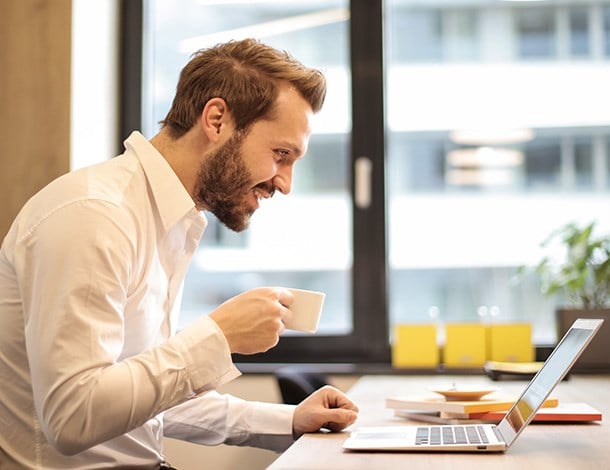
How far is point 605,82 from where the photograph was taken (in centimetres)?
363

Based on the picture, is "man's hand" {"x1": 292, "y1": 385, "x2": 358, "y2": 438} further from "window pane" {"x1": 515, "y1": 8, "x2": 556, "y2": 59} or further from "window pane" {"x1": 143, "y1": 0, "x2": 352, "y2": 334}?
"window pane" {"x1": 515, "y1": 8, "x2": 556, "y2": 59}

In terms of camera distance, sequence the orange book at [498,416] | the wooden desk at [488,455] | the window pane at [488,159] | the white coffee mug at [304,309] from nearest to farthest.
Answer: the wooden desk at [488,455], the white coffee mug at [304,309], the orange book at [498,416], the window pane at [488,159]

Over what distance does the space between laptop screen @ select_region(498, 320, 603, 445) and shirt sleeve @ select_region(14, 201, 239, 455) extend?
48cm

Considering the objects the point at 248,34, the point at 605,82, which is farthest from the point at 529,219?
the point at 248,34

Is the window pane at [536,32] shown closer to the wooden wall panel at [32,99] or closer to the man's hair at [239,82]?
the wooden wall panel at [32,99]

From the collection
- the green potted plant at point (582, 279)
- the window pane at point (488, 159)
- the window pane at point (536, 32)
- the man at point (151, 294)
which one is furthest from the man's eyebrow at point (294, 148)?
the window pane at point (536, 32)

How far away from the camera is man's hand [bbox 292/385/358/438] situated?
1.69 meters

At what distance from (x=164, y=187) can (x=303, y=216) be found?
204 cm

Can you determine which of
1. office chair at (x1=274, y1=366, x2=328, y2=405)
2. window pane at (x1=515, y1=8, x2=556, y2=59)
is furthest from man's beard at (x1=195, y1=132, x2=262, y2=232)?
window pane at (x1=515, y1=8, x2=556, y2=59)

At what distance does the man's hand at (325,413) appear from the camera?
5.56 ft

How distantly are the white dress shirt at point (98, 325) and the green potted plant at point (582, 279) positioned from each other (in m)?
1.92

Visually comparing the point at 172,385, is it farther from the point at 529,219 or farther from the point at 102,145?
the point at 529,219

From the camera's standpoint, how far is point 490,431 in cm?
156

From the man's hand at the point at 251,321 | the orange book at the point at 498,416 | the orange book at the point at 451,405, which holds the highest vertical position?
the man's hand at the point at 251,321
